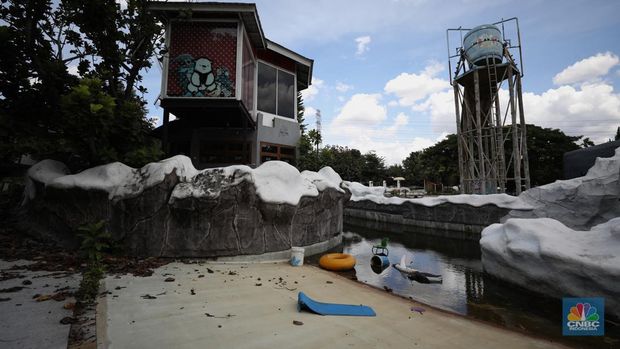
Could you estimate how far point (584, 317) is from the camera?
17.7 feet


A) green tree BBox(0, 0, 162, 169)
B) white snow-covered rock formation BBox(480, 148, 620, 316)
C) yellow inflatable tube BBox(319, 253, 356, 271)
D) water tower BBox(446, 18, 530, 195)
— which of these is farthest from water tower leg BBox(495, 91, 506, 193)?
green tree BBox(0, 0, 162, 169)

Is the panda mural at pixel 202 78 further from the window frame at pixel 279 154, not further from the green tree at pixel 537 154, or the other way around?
the green tree at pixel 537 154

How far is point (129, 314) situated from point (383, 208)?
19.7 meters

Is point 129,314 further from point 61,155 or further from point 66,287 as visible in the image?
point 61,155

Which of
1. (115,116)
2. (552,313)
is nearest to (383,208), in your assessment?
(552,313)

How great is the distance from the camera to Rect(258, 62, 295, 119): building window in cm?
1579

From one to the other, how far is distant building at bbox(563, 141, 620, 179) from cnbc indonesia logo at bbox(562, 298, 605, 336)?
14.0 metres

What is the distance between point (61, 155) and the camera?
10359mm

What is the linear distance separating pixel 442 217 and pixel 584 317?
12.9m

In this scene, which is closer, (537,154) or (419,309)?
(419,309)

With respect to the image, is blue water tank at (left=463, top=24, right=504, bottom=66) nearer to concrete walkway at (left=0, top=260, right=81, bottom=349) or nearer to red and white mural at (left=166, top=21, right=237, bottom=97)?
red and white mural at (left=166, top=21, right=237, bottom=97)

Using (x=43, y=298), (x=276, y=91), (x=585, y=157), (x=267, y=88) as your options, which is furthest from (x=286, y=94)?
(x=585, y=157)

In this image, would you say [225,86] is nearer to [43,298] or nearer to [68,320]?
[43,298]

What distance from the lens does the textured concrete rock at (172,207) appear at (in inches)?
305
